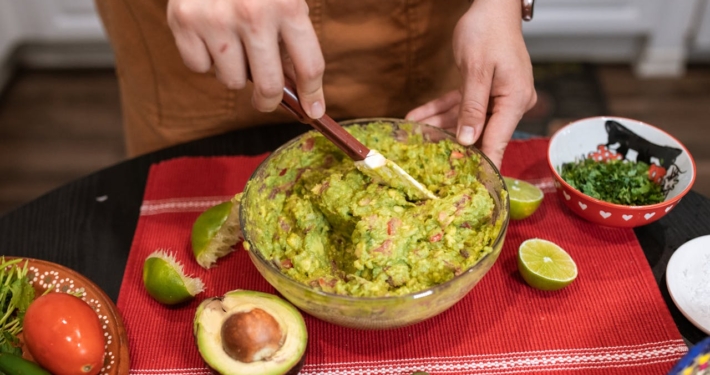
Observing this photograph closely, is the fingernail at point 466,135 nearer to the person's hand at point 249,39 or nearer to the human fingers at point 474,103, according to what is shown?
the human fingers at point 474,103

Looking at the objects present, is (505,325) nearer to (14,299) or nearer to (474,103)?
(474,103)

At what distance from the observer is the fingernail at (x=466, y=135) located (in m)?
1.38

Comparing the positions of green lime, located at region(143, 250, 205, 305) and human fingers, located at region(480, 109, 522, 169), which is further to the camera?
human fingers, located at region(480, 109, 522, 169)

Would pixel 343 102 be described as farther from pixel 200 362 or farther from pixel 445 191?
pixel 200 362

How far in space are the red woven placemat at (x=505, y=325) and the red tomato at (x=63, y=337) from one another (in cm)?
12

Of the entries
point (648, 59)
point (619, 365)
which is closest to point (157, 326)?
point (619, 365)

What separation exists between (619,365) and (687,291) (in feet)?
0.82

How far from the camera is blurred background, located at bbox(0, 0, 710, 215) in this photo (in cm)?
331

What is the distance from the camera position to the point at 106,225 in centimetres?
154

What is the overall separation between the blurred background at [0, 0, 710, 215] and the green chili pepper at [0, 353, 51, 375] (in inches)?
88.6

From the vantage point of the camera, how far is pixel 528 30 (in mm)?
3436

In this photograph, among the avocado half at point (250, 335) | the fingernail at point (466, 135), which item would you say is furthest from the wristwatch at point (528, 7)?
the avocado half at point (250, 335)

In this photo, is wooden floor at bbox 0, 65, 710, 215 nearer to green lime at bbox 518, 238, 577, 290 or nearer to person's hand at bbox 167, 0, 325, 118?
green lime at bbox 518, 238, 577, 290

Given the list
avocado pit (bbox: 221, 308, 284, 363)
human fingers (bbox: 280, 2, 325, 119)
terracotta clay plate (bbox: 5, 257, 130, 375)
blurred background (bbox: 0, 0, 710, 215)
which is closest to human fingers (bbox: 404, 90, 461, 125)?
human fingers (bbox: 280, 2, 325, 119)
